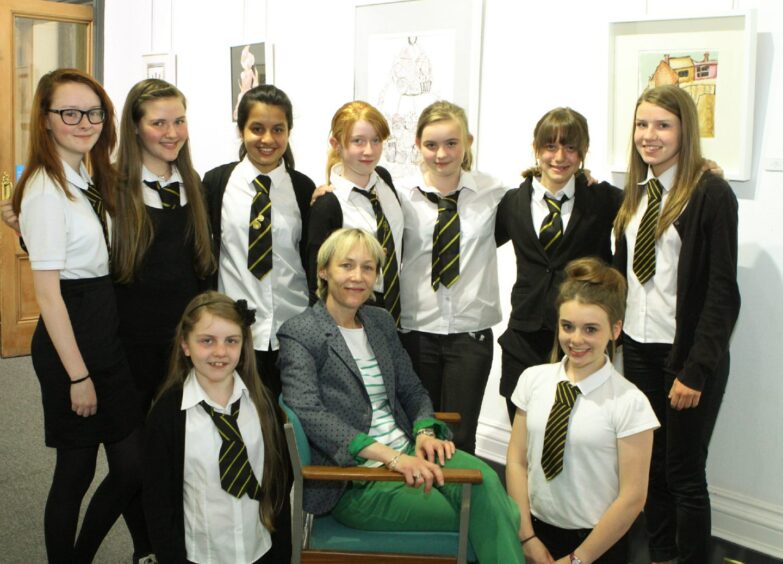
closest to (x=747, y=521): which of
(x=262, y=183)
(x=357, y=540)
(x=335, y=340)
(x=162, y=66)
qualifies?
(x=357, y=540)

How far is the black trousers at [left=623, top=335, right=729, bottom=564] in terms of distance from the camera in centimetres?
250

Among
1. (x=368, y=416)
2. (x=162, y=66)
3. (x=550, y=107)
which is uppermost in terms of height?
(x=162, y=66)

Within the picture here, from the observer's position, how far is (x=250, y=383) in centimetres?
240

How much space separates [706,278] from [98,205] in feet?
6.00

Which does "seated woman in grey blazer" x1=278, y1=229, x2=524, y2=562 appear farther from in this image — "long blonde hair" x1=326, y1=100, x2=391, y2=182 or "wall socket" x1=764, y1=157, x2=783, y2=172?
"wall socket" x1=764, y1=157, x2=783, y2=172

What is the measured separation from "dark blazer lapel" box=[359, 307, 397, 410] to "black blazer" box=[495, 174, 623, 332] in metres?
0.49

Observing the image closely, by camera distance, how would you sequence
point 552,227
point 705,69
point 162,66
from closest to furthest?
1. point 552,227
2. point 705,69
3. point 162,66

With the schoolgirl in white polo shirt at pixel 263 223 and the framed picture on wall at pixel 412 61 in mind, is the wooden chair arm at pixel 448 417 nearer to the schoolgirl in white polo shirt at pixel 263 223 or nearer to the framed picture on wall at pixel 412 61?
the schoolgirl in white polo shirt at pixel 263 223

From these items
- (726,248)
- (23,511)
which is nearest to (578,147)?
(726,248)

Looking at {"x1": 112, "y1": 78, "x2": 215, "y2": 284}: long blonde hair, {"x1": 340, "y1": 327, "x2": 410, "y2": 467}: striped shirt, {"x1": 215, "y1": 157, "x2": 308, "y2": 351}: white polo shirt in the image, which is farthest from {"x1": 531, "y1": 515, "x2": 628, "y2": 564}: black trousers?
{"x1": 112, "y1": 78, "x2": 215, "y2": 284}: long blonde hair

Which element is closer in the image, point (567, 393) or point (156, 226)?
point (567, 393)

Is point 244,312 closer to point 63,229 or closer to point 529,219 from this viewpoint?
point 63,229

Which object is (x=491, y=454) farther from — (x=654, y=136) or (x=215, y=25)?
(x=215, y=25)

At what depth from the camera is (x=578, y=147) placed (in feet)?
8.49
